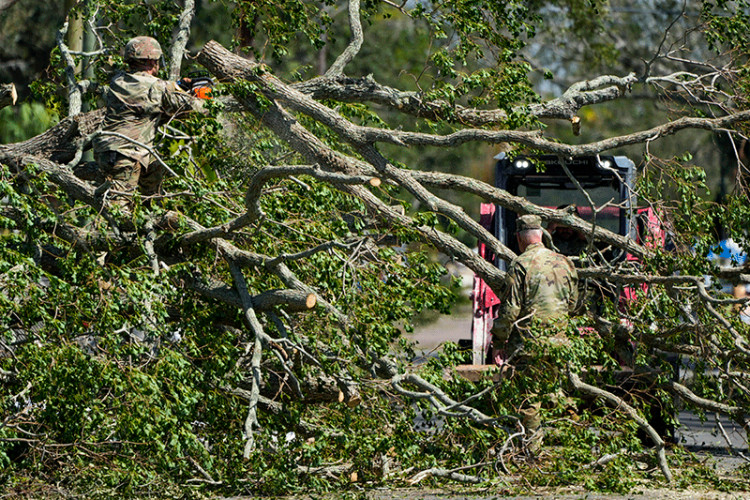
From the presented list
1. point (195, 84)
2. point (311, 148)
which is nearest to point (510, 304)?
point (311, 148)

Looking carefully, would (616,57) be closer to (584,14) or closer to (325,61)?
(584,14)

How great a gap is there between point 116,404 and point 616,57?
65.2ft

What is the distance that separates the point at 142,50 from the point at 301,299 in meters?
2.72

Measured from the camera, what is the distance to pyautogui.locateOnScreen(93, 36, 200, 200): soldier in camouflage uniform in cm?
833

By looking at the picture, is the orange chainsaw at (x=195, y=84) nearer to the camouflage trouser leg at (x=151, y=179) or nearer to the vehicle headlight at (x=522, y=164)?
the camouflage trouser leg at (x=151, y=179)

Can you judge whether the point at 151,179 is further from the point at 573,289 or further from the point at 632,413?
the point at 632,413


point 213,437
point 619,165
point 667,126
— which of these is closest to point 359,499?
point 213,437

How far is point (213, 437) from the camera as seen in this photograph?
7598mm

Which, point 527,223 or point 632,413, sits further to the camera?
point 527,223

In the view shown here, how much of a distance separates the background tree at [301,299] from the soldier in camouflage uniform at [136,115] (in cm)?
20

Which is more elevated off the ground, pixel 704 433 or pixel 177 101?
pixel 177 101

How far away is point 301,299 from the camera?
725 cm

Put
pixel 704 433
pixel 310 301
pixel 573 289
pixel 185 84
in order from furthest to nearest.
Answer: pixel 704 433
pixel 185 84
pixel 573 289
pixel 310 301

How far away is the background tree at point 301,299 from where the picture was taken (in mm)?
6863
